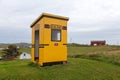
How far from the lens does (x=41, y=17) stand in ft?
50.3

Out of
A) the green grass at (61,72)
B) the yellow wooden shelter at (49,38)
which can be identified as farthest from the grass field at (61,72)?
the yellow wooden shelter at (49,38)

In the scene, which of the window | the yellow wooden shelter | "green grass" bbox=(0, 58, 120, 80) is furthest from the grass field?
the window

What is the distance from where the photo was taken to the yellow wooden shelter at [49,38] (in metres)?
15.2

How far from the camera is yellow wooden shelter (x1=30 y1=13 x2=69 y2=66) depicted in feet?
49.8

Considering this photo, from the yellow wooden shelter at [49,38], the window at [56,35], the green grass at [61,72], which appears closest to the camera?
the green grass at [61,72]

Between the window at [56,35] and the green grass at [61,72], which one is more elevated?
the window at [56,35]

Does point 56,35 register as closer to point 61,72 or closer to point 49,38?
point 49,38

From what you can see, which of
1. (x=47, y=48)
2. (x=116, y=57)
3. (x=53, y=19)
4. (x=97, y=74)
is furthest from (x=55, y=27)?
(x=116, y=57)

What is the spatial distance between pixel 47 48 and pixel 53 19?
182cm

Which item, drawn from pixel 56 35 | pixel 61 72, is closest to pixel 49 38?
pixel 56 35

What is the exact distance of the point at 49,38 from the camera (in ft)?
50.7

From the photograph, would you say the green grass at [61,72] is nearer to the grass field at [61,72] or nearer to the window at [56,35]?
the grass field at [61,72]

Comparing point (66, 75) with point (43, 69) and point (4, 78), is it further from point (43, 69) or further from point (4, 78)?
point (4, 78)

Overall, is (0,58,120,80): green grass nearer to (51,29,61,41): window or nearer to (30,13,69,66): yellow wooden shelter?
(30,13,69,66): yellow wooden shelter
